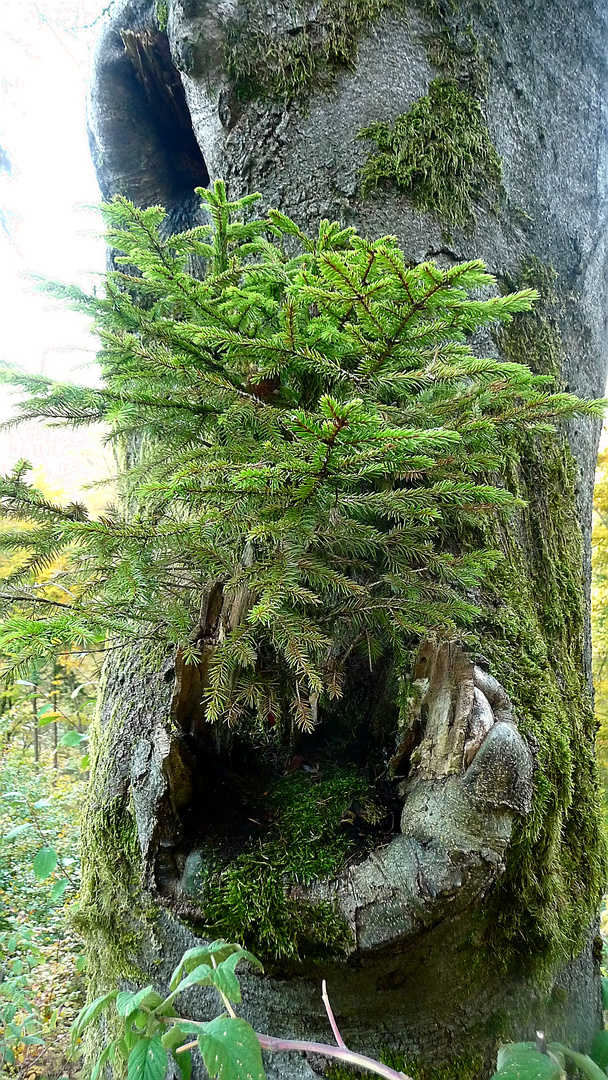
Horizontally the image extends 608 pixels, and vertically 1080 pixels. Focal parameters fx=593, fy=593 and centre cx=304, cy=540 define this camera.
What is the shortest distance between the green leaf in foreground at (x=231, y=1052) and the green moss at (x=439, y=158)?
5.93 feet

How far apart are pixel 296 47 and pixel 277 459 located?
148cm

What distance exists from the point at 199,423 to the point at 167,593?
360 mm

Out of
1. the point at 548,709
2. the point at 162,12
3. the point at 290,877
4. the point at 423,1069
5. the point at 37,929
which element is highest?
the point at 162,12

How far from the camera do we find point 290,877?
1.11 m

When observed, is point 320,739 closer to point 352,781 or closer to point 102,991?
point 352,781

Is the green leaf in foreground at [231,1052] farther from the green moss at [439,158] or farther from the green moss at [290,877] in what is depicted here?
the green moss at [439,158]

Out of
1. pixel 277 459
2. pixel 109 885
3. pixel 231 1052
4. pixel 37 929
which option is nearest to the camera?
pixel 231 1052

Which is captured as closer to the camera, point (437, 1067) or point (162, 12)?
point (437, 1067)

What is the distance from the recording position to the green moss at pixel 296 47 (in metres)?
1.67

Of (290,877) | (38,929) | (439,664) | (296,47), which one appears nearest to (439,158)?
(296,47)

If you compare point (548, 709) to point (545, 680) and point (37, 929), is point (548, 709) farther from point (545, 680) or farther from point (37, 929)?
point (37, 929)

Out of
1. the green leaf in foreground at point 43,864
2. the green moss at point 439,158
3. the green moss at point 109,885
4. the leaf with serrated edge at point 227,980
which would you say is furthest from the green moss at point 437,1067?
the green moss at point 439,158

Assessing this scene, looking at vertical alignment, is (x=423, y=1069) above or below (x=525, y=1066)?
below

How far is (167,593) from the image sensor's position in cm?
125
